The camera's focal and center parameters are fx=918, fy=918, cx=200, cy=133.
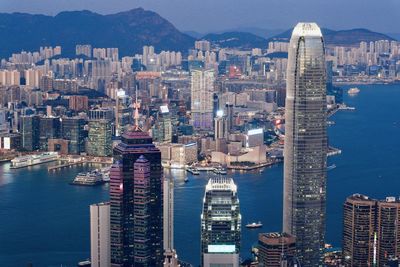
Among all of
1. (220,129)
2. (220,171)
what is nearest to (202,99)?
(220,129)

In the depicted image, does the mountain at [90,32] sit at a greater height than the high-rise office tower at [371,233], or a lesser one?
greater

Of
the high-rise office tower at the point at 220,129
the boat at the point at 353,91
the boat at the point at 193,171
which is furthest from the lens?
the boat at the point at 353,91

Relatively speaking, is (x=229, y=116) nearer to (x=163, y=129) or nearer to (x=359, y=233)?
(x=163, y=129)

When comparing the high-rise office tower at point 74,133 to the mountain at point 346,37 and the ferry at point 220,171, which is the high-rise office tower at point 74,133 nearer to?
the ferry at point 220,171

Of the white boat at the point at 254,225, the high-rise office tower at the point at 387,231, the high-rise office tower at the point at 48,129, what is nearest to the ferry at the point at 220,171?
the high-rise office tower at the point at 48,129

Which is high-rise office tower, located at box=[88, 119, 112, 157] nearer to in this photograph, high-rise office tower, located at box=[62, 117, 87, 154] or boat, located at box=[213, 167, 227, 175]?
high-rise office tower, located at box=[62, 117, 87, 154]
